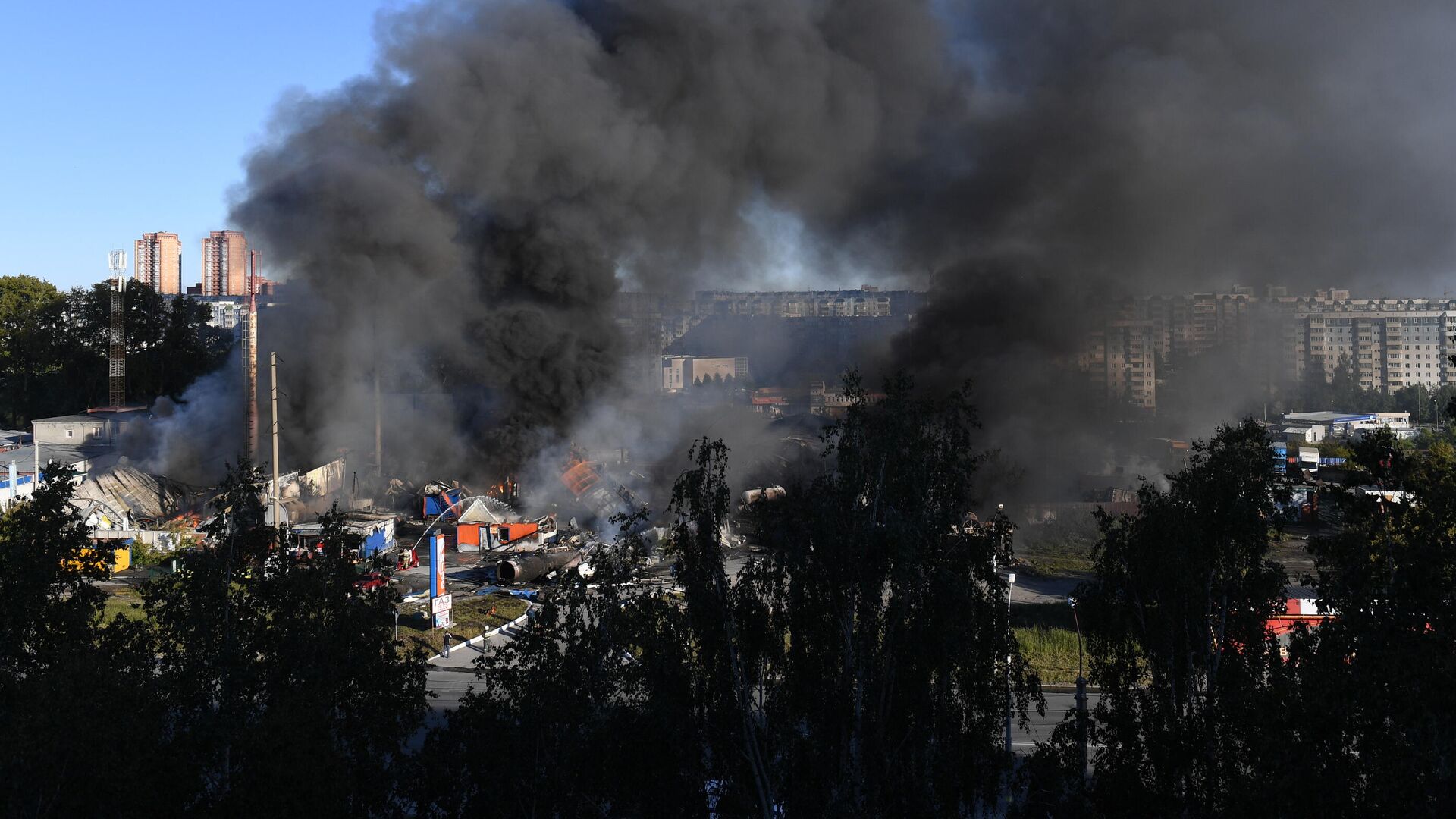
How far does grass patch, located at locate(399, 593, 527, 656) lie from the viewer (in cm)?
1853

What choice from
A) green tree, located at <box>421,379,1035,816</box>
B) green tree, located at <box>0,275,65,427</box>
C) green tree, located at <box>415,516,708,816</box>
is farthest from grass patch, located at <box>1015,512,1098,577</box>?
green tree, located at <box>0,275,65,427</box>

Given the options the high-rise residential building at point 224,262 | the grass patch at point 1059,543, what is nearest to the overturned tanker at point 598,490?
the grass patch at point 1059,543

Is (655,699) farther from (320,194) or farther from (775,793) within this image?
(320,194)

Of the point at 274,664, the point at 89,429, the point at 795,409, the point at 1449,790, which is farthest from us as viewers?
the point at 795,409

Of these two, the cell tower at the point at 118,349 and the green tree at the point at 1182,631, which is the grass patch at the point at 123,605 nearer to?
the green tree at the point at 1182,631

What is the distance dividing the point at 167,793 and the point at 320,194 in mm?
27618

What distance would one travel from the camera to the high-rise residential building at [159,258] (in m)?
83.2

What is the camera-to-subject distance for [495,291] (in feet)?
115

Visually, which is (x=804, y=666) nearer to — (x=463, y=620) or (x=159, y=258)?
(x=463, y=620)

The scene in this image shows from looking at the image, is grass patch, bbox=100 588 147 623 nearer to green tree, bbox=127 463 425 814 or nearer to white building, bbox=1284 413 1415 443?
green tree, bbox=127 463 425 814

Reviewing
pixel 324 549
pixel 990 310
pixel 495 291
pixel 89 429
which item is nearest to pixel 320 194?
pixel 495 291

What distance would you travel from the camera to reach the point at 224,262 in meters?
83.2

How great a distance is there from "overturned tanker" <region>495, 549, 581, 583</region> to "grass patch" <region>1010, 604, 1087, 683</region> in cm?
931

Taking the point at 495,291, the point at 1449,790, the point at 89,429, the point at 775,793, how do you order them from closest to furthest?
the point at 1449,790
the point at 775,793
the point at 495,291
the point at 89,429
